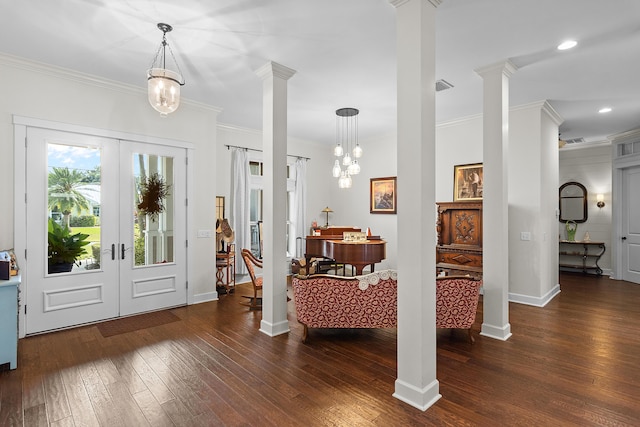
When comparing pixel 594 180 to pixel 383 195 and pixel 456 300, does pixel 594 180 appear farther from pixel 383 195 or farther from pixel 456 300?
pixel 456 300

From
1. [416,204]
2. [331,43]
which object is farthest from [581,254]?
[331,43]

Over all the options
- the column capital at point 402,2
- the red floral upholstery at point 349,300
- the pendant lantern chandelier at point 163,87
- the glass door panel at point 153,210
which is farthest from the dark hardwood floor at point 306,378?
the column capital at point 402,2

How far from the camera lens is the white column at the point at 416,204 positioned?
7.95 ft

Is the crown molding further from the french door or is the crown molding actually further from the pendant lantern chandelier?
the pendant lantern chandelier

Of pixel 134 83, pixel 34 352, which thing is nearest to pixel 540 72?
pixel 134 83

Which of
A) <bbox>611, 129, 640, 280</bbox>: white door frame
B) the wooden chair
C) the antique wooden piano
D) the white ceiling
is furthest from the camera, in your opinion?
<bbox>611, 129, 640, 280</bbox>: white door frame

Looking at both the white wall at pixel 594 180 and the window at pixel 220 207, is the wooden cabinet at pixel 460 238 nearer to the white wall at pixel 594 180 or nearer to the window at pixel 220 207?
the window at pixel 220 207

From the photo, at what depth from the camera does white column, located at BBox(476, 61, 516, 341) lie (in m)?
3.72

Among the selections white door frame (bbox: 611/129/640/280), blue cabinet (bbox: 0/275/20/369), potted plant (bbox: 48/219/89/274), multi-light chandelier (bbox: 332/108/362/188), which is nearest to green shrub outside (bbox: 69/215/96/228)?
potted plant (bbox: 48/219/89/274)

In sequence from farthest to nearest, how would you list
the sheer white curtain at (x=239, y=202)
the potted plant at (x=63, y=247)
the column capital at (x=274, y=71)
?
the sheer white curtain at (x=239, y=202), the potted plant at (x=63, y=247), the column capital at (x=274, y=71)

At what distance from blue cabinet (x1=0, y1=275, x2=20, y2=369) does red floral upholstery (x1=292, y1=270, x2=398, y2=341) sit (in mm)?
2633

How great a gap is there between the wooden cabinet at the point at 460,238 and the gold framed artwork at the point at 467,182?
57cm

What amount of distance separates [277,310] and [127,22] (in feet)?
10.8

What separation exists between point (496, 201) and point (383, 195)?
3.73 m
